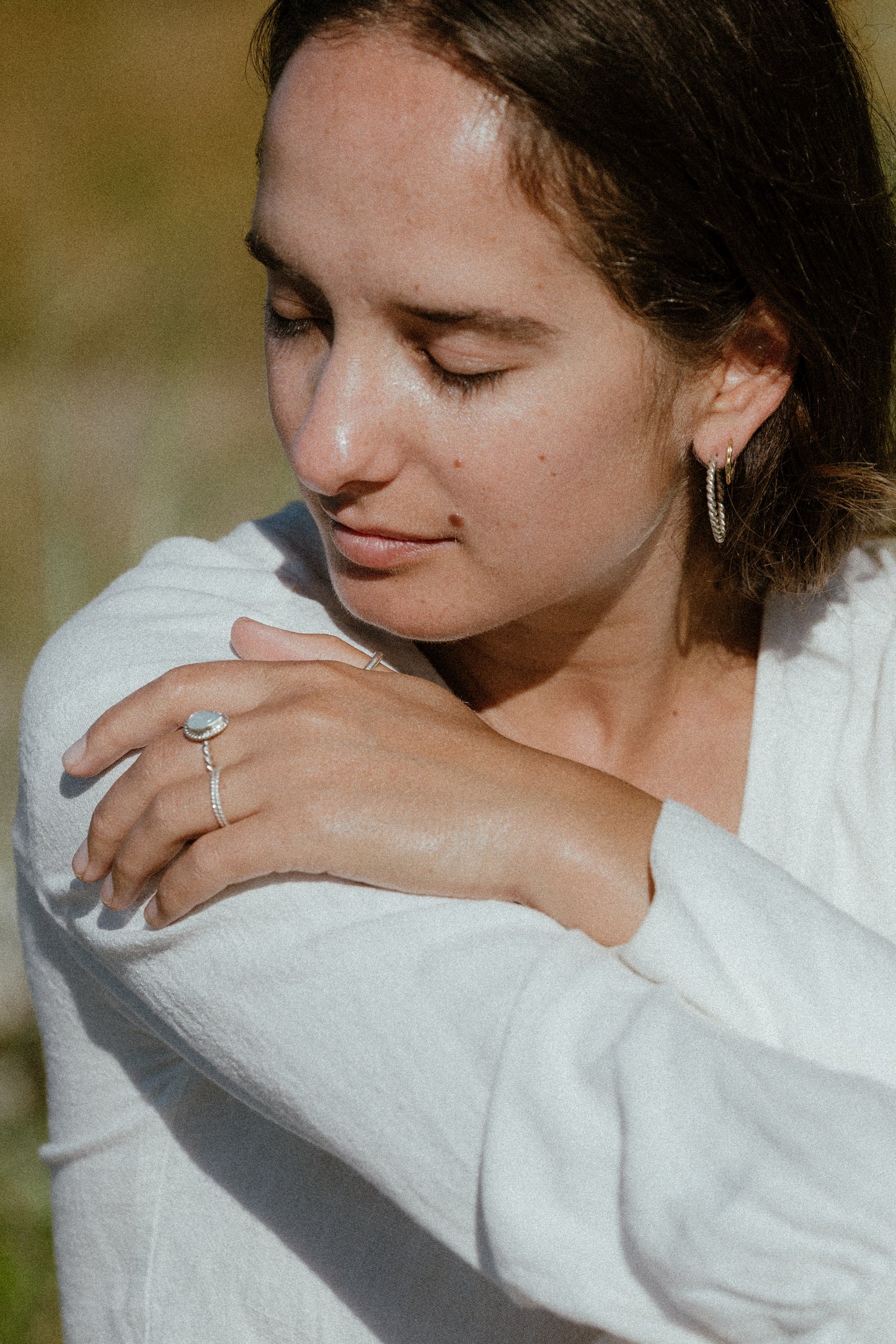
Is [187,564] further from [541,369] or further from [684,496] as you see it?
[684,496]

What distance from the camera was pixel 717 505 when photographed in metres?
1.87

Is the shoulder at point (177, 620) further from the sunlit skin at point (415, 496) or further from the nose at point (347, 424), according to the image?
the nose at point (347, 424)

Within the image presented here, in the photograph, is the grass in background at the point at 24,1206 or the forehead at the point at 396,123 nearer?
the forehead at the point at 396,123

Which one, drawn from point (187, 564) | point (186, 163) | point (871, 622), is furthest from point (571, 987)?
point (186, 163)

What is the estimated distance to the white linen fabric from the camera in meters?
1.15

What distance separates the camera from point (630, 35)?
1462 millimetres

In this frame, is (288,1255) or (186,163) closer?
(288,1255)

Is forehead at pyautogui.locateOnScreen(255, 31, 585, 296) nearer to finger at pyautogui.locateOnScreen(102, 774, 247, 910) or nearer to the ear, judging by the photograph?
the ear

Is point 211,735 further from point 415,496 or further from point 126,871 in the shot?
point 415,496

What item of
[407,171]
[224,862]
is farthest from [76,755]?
[407,171]

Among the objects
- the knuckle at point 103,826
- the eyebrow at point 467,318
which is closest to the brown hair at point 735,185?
the eyebrow at point 467,318

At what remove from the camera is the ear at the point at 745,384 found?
173 centimetres

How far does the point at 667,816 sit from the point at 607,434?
0.43 meters

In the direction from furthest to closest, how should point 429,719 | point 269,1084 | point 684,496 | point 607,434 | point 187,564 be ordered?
point 684,496, point 187,564, point 607,434, point 429,719, point 269,1084
